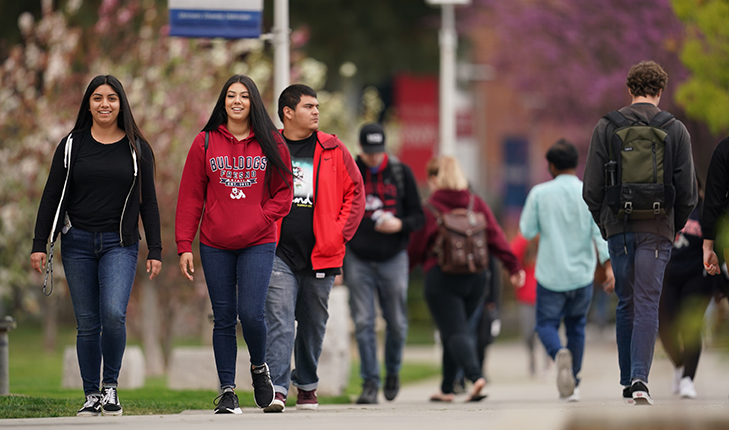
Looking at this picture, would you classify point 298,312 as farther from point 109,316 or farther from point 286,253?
point 109,316

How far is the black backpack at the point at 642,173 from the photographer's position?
7.38 metres

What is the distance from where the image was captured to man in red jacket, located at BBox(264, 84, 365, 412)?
7.57 meters

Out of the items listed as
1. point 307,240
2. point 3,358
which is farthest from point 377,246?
point 3,358

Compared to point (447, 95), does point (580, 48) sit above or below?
above

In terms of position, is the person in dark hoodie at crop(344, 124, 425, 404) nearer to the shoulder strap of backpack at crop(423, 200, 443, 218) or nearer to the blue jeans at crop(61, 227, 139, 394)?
the shoulder strap of backpack at crop(423, 200, 443, 218)

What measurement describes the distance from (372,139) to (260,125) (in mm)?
2438

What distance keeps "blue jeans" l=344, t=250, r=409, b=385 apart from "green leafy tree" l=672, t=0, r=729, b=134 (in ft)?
21.9

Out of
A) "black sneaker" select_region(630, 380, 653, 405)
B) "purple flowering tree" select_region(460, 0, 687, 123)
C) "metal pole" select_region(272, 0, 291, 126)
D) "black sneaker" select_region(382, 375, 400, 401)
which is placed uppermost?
"purple flowering tree" select_region(460, 0, 687, 123)

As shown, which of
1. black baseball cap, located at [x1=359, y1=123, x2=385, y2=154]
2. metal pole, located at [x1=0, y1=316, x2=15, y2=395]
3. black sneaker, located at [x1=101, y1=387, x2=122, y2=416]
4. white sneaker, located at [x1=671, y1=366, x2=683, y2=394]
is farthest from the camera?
black baseball cap, located at [x1=359, y1=123, x2=385, y2=154]

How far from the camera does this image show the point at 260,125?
721 cm

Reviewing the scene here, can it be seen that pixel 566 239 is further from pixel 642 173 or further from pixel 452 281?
pixel 642 173

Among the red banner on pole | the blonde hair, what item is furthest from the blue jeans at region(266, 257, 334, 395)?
the red banner on pole

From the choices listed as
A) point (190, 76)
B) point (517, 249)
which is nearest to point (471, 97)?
point (190, 76)

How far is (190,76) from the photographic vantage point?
1797cm
